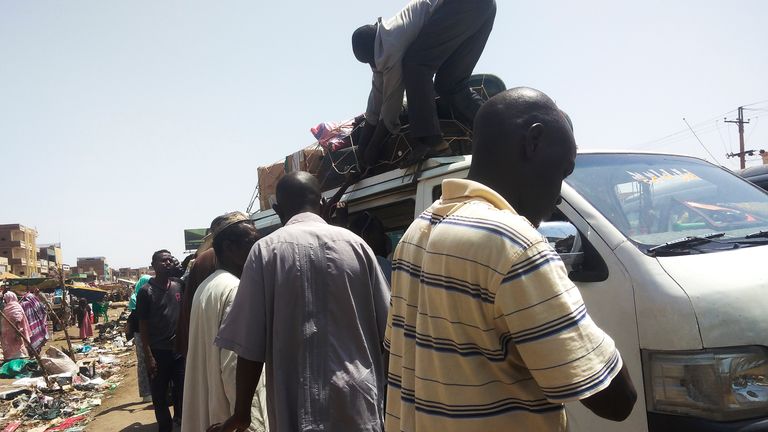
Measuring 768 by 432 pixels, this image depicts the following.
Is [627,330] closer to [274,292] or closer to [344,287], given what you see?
[344,287]

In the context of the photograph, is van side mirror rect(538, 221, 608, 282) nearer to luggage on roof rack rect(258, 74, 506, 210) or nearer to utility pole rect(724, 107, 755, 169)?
luggage on roof rack rect(258, 74, 506, 210)

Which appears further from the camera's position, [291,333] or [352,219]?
[352,219]

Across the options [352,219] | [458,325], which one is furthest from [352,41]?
[458,325]

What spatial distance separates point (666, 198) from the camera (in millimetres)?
2836

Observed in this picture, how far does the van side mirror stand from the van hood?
25 centimetres

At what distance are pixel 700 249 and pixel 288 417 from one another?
178cm

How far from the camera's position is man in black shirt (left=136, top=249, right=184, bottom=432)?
608 cm

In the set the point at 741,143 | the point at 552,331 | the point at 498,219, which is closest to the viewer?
the point at 552,331

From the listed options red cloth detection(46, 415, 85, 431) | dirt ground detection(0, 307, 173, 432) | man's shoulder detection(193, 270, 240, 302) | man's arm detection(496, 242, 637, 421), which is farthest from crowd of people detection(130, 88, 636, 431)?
red cloth detection(46, 415, 85, 431)

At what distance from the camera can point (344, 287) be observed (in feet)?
7.95

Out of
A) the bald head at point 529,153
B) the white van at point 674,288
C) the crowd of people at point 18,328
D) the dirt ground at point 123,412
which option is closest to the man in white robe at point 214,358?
the white van at point 674,288

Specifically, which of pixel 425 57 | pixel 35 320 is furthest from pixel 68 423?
pixel 35 320

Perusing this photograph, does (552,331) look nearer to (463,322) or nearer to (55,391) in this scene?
(463,322)

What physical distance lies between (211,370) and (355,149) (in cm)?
222
